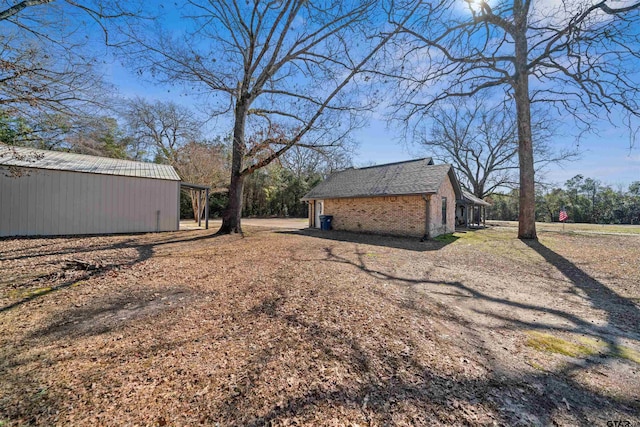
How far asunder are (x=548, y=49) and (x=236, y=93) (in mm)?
12907

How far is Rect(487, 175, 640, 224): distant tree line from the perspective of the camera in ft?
120

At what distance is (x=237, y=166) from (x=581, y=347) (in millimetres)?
11422

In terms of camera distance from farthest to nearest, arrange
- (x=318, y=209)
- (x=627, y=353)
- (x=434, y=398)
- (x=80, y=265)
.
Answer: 1. (x=318, y=209)
2. (x=80, y=265)
3. (x=627, y=353)
4. (x=434, y=398)

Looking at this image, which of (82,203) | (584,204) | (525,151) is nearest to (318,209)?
(525,151)

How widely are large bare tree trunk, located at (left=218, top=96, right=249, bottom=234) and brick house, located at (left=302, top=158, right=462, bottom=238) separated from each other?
6.06m

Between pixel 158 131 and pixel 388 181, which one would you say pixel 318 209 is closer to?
pixel 388 181

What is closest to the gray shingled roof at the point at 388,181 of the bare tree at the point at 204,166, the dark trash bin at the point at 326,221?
the dark trash bin at the point at 326,221

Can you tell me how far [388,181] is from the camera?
46.4ft

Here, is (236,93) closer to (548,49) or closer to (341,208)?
(341,208)

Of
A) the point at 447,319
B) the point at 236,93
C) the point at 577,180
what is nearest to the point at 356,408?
the point at 447,319

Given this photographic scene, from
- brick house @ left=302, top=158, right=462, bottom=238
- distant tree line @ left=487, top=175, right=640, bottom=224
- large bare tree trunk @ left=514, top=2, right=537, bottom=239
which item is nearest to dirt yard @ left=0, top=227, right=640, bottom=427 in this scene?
large bare tree trunk @ left=514, top=2, right=537, bottom=239

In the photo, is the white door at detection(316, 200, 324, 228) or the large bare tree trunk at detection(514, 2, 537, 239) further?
the white door at detection(316, 200, 324, 228)

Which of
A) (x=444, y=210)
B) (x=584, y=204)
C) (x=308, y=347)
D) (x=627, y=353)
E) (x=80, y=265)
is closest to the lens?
(x=308, y=347)

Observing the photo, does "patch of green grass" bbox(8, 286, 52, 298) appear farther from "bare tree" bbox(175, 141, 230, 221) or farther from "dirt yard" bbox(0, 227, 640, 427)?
"bare tree" bbox(175, 141, 230, 221)
